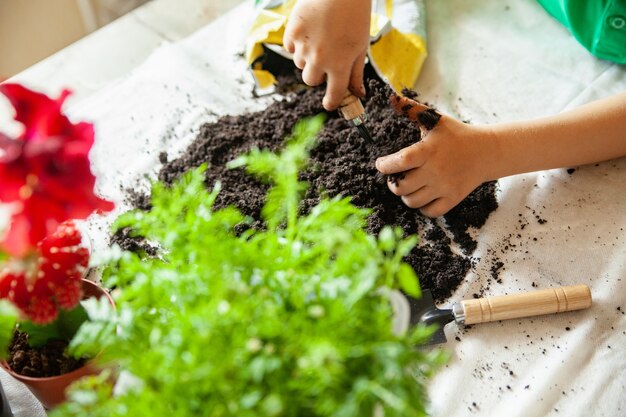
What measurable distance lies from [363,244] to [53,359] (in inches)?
14.2

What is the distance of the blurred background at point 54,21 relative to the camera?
1.29m

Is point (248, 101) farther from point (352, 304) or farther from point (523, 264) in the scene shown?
point (352, 304)

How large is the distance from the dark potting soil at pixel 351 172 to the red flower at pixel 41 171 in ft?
1.20

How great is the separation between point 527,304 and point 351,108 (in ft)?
1.15

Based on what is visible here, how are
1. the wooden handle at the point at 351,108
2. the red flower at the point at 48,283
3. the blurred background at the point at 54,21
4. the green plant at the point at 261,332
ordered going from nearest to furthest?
1. the green plant at the point at 261,332
2. the red flower at the point at 48,283
3. the wooden handle at the point at 351,108
4. the blurred background at the point at 54,21

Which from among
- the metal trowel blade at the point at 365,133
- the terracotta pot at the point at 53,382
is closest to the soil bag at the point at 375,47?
the metal trowel blade at the point at 365,133

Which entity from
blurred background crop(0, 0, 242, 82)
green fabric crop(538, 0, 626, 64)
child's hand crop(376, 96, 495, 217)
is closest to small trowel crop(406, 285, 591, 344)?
child's hand crop(376, 96, 495, 217)

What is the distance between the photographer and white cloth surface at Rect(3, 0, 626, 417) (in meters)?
0.79

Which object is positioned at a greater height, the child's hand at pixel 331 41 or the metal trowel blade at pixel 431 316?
the child's hand at pixel 331 41

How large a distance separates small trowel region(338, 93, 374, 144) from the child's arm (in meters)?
0.08

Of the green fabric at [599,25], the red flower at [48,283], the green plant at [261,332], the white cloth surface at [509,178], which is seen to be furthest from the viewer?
the green fabric at [599,25]

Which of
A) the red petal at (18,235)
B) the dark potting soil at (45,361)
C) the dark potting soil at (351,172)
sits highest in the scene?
the red petal at (18,235)

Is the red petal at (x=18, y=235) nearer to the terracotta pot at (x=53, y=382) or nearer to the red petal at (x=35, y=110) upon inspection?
the red petal at (x=35, y=110)

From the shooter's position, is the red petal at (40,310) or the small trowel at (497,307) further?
the small trowel at (497,307)
